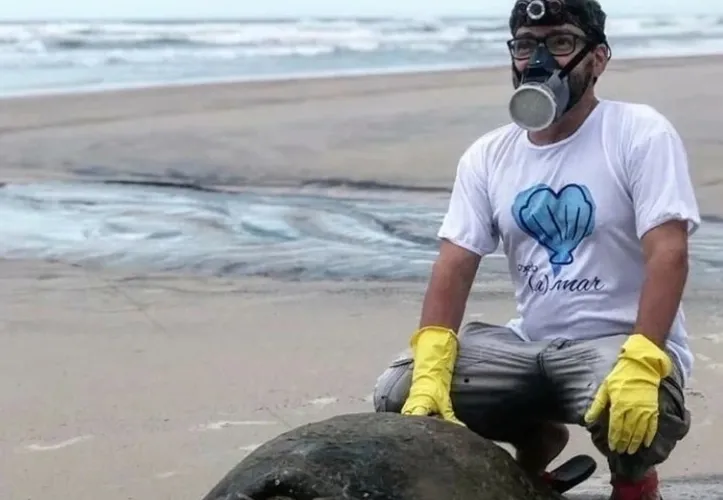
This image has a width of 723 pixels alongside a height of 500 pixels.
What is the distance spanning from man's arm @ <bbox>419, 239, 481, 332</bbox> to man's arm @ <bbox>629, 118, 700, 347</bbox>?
465 millimetres

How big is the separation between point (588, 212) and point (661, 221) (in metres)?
0.20

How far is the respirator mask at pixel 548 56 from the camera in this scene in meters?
3.06

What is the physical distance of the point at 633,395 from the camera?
2.84 m

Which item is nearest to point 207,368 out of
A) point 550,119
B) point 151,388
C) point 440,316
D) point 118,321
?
point 151,388

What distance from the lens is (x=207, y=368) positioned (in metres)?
5.50

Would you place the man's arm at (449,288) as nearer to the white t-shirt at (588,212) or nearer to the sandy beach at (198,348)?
the white t-shirt at (588,212)

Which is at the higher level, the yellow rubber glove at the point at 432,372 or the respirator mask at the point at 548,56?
the respirator mask at the point at 548,56

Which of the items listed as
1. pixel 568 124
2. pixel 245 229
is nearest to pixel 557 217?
pixel 568 124

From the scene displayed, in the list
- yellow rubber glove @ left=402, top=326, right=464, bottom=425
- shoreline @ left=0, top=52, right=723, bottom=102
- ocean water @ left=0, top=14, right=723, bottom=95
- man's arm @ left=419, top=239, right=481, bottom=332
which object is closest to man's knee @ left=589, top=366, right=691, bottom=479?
yellow rubber glove @ left=402, top=326, right=464, bottom=425

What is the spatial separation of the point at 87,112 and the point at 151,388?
37.3 ft

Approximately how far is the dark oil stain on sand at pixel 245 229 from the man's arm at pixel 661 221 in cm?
391

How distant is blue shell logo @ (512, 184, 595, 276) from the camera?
3.17 meters

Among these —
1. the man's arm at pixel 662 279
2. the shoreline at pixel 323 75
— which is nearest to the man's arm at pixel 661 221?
the man's arm at pixel 662 279

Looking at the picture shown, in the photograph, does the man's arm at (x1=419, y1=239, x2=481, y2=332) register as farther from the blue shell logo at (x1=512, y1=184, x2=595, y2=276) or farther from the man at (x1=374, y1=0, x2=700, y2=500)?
the blue shell logo at (x1=512, y1=184, x2=595, y2=276)
